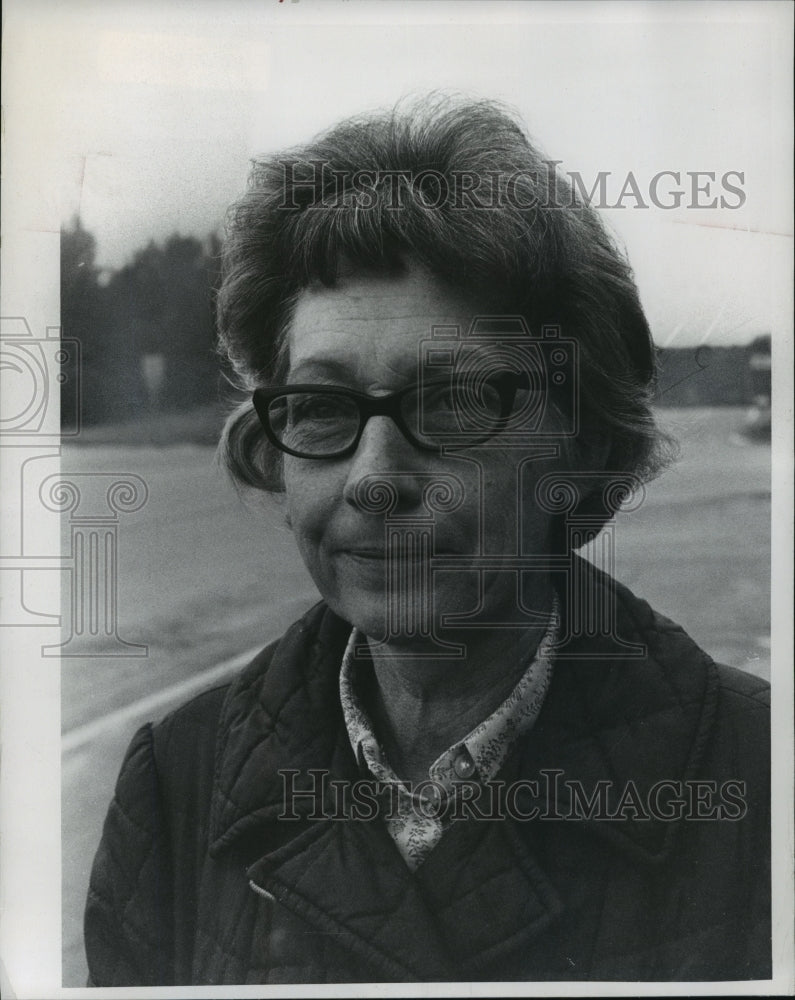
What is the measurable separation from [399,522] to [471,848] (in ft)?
2.62

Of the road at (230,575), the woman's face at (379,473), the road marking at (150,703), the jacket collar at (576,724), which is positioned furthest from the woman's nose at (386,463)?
the road marking at (150,703)

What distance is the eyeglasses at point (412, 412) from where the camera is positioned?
2.38m

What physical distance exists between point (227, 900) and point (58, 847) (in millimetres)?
457

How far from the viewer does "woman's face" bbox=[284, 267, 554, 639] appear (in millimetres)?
2369

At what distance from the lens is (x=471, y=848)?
2439 mm

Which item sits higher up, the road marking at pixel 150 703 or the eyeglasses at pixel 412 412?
the eyeglasses at pixel 412 412

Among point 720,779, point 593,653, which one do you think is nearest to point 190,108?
point 593,653

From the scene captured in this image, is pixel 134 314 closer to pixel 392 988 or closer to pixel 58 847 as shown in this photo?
pixel 58 847

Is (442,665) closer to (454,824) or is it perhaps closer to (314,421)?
(454,824)

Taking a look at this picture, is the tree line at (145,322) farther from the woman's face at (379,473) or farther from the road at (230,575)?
the woman's face at (379,473)

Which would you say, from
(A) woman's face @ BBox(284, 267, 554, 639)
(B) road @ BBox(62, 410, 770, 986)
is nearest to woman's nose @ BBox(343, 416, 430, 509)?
(A) woman's face @ BBox(284, 267, 554, 639)

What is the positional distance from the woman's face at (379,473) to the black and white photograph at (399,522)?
0.01 metres

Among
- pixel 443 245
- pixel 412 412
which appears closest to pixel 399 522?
pixel 412 412

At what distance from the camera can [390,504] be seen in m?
2.40
